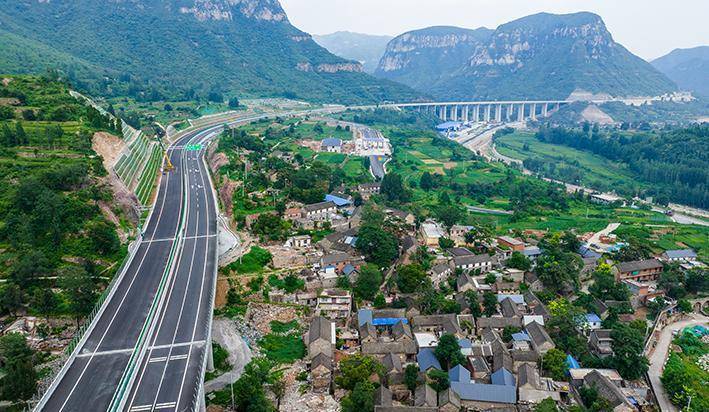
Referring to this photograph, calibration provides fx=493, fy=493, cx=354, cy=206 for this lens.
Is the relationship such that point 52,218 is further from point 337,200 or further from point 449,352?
point 449,352

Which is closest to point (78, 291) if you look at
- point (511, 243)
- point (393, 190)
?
point (511, 243)

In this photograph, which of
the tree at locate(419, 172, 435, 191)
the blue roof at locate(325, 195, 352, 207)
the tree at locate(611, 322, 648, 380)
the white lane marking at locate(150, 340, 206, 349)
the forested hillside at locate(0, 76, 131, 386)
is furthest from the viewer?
the tree at locate(419, 172, 435, 191)

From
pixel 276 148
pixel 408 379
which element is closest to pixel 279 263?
pixel 408 379

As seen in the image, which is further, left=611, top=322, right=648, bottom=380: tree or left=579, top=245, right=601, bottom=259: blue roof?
left=579, top=245, right=601, bottom=259: blue roof

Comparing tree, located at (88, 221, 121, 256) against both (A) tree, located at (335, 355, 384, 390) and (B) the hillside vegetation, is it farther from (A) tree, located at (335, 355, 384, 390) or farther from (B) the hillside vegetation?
(A) tree, located at (335, 355, 384, 390)

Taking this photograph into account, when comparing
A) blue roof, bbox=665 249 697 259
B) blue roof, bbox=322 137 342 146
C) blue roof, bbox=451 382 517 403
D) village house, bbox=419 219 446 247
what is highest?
blue roof, bbox=322 137 342 146

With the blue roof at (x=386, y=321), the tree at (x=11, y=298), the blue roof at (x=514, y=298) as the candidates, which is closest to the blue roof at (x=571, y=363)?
the blue roof at (x=514, y=298)

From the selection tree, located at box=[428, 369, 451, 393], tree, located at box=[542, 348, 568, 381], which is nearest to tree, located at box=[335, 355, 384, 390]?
tree, located at box=[428, 369, 451, 393]
